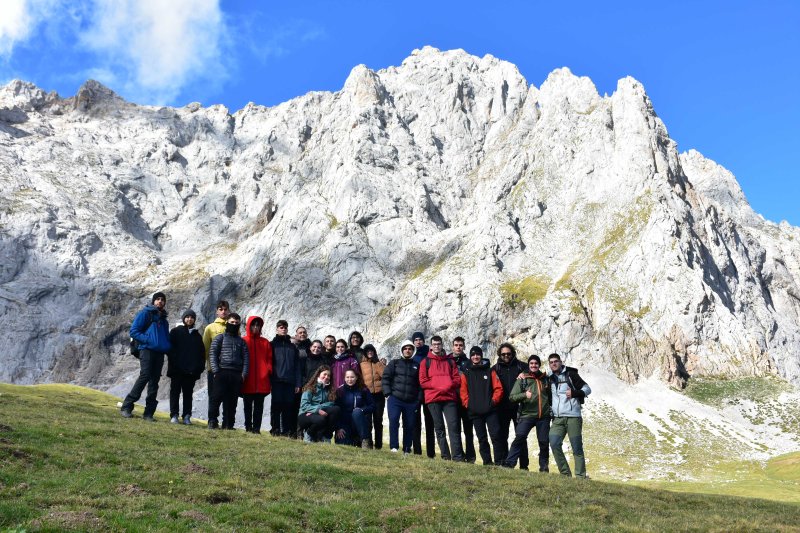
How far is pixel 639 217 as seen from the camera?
135750 mm

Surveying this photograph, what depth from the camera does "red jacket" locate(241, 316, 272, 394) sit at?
2347 cm

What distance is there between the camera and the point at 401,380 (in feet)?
75.8

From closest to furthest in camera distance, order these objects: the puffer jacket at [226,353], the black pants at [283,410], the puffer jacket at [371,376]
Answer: the puffer jacket at [226,353] → the black pants at [283,410] → the puffer jacket at [371,376]

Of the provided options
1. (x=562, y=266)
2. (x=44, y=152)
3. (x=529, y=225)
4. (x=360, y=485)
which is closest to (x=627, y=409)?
(x=562, y=266)

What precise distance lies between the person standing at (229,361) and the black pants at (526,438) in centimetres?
999

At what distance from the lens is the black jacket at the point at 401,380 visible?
75.5 feet

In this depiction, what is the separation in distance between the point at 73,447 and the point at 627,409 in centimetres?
9537

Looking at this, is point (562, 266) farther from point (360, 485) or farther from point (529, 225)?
point (360, 485)

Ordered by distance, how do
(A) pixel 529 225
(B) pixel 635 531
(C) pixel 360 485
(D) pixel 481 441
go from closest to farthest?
(B) pixel 635 531 → (C) pixel 360 485 → (D) pixel 481 441 → (A) pixel 529 225

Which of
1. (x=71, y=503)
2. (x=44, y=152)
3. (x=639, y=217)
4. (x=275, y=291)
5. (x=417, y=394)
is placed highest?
(x=44, y=152)

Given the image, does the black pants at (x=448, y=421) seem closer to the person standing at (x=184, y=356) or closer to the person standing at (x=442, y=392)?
the person standing at (x=442, y=392)

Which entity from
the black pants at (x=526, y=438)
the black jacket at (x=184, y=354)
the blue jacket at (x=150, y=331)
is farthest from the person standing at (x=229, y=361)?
the black pants at (x=526, y=438)

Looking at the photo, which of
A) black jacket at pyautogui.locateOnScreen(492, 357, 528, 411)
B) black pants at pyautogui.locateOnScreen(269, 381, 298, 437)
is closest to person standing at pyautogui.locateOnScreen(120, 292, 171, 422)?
black pants at pyautogui.locateOnScreen(269, 381, 298, 437)

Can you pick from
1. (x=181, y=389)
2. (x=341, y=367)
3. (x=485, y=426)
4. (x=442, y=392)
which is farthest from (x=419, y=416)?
(x=181, y=389)
